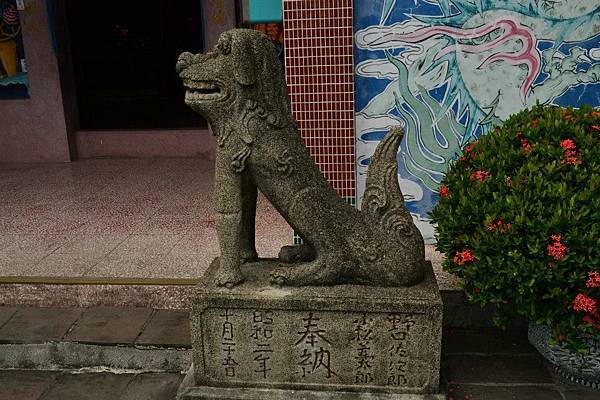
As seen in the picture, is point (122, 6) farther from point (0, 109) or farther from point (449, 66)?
point (449, 66)

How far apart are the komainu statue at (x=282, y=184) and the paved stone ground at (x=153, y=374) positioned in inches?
36.1

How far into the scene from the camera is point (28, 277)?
5.15 m

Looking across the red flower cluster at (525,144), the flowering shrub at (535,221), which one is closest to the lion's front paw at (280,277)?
the flowering shrub at (535,221)

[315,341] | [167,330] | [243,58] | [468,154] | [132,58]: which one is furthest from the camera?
[132,58]

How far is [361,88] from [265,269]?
2.37 metres

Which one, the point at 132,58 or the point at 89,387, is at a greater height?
the point at 132,58

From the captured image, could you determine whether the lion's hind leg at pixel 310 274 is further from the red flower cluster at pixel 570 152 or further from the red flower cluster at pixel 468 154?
the red flower cluster at pixel 570 152

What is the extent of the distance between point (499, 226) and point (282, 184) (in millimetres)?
→ 1241

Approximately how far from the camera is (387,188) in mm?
3582

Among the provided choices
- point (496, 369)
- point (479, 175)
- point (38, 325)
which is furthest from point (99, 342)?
point (479, 175)

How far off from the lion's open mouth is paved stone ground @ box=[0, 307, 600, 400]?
6.23 ft

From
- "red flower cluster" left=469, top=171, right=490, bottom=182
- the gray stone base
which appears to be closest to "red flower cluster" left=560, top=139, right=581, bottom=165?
"red flower cluster" left=469, top=171, right=490, bottom=182

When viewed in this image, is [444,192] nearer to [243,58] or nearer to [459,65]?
[243,58]

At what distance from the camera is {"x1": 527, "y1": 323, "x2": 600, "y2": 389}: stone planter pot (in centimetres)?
367
